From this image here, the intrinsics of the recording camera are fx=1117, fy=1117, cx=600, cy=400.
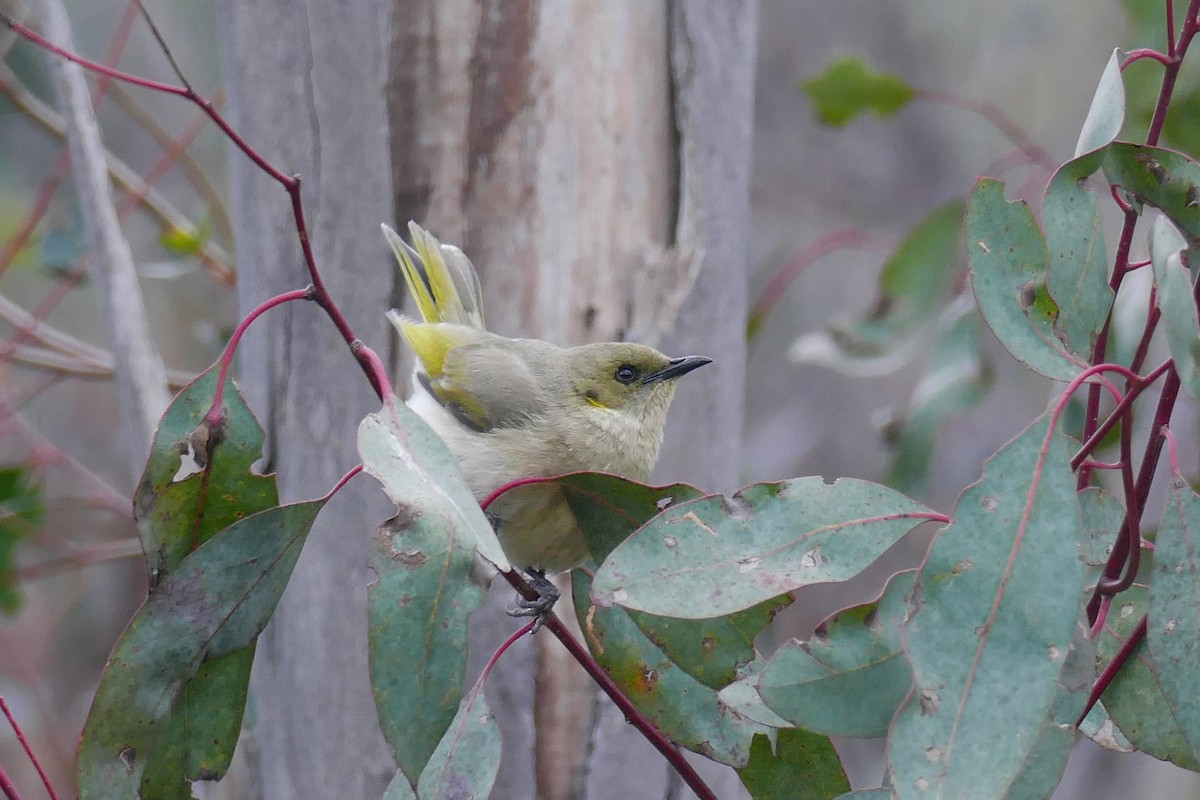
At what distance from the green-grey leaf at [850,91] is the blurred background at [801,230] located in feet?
7.21

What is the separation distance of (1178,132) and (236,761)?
2.72 metres

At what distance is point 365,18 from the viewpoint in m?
1.89

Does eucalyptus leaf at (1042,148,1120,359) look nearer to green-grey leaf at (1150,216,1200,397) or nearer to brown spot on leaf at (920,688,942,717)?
green-grey leaf at (1150,216,1200,397)

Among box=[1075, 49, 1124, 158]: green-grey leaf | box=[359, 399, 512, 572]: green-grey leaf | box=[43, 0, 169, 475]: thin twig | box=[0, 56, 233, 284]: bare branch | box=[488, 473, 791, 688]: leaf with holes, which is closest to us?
box=[359, 399, 512, 572]: green-grey leaf

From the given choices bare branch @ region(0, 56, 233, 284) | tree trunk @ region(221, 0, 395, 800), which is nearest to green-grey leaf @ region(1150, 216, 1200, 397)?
tree trunk @ region(221, 0, 395, 800)

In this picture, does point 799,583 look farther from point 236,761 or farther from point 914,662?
point 236,761

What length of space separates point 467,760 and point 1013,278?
31.4 inches

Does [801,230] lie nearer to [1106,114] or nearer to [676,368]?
[676,368]

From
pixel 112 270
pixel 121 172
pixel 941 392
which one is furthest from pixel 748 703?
pixel 121 172

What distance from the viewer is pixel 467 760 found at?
129cm

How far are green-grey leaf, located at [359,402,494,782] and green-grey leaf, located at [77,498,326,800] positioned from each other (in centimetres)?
22

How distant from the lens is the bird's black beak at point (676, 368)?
1.94 metres

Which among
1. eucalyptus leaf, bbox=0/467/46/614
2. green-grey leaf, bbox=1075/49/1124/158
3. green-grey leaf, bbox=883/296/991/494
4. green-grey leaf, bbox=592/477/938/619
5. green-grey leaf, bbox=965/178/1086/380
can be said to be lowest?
eucalyptus leaf, bbox=0/467/46/614

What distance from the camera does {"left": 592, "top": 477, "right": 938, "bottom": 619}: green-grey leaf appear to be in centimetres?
103
